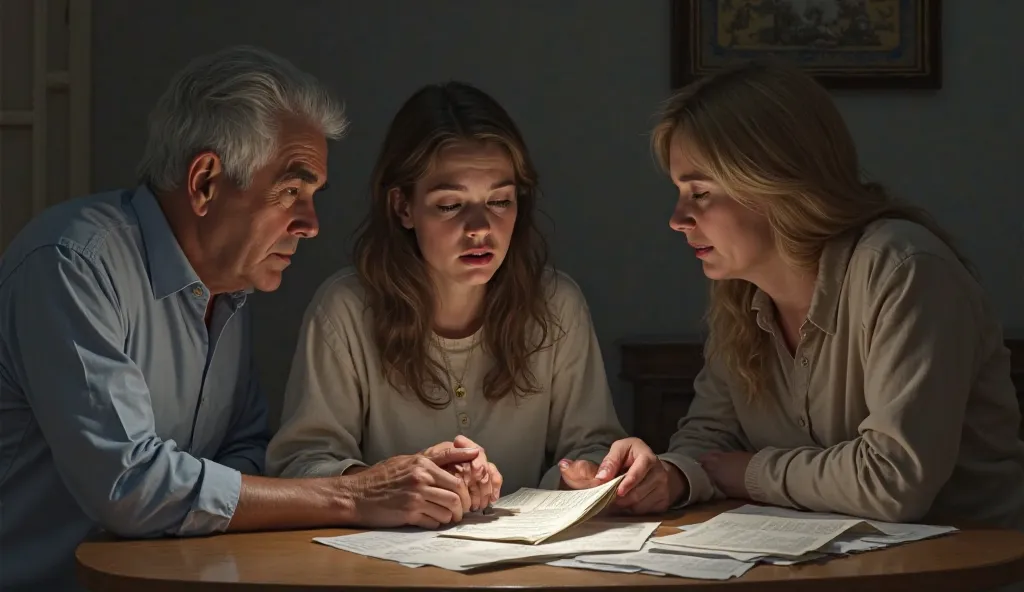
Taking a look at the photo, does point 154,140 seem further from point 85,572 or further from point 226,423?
point 85,572

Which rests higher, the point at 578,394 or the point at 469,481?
the point at 578,394

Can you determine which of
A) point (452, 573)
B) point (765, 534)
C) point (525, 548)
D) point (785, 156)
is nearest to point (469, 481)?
point (525, 548)

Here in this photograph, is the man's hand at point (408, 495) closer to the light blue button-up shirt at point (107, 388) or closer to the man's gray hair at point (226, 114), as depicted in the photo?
the light blue button-up shirt at point (107, 388)

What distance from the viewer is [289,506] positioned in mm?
1967

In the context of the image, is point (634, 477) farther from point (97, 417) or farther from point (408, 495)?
point (97, 417)

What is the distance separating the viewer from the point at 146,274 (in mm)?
2164

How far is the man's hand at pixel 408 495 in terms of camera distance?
6.48 ft

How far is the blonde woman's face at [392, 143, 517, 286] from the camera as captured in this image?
2.42m

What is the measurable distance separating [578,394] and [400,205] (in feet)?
1.80

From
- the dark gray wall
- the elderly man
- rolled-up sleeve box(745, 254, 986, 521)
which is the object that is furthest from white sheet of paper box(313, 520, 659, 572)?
the dark gray wall

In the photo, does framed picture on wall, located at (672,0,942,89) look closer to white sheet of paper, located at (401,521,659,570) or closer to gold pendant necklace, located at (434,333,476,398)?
gold pendant necklace, located at (434,333,476,398)

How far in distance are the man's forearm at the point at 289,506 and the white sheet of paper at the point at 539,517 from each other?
19 centimetres

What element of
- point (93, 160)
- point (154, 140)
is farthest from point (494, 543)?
point (93, 160)

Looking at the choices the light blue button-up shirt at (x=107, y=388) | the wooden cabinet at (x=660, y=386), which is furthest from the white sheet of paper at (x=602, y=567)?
the wooden cabinet at (x=660, y=386)
